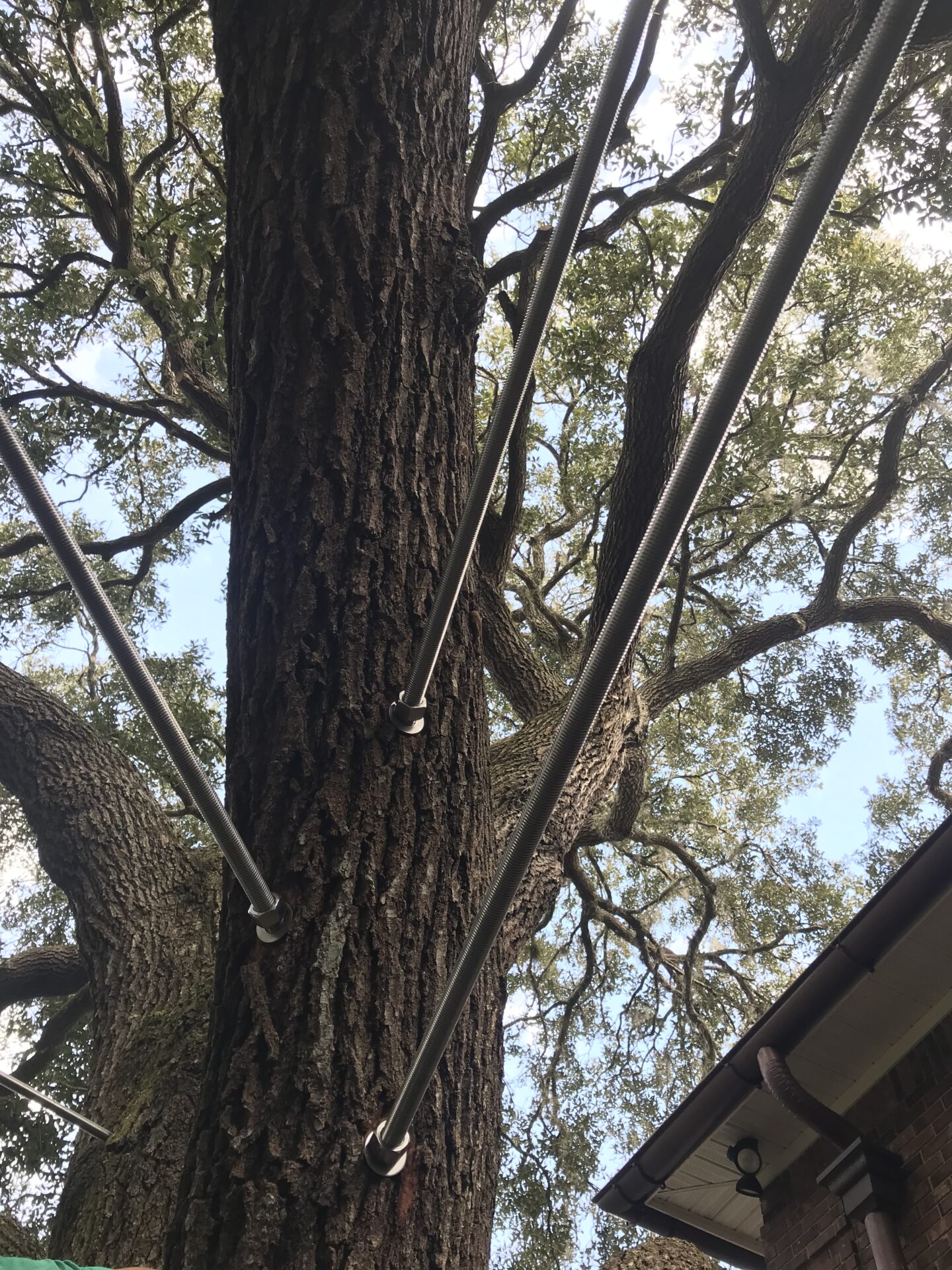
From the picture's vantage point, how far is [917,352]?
7113 millimetres

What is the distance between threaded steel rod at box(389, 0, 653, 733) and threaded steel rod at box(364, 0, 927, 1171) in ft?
1.24

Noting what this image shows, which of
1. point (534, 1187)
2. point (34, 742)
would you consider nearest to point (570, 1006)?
point (534, 1187)

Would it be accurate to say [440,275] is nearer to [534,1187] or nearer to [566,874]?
[566,874]

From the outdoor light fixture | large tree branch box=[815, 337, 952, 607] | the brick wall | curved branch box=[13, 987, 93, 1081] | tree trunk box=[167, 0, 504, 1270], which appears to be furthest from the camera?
large tree branch box=[815, 337, 952, 607]

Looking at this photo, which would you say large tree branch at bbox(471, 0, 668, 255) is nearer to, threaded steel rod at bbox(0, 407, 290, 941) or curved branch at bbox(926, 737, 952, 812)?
threaded steel rod at bbox(0, 407, 290, 941)

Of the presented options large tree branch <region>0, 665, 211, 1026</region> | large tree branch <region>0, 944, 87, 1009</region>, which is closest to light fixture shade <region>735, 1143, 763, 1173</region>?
large tree branch <region>0, 665, 211, 1026</region>

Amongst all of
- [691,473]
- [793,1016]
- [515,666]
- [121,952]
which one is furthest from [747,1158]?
[691,473]

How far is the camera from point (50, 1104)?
2.19 m

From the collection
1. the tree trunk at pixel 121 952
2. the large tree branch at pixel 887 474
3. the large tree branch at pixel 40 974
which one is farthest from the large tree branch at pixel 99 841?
the large tree branch at pixel 887 474

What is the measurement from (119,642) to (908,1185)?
324 centimetres

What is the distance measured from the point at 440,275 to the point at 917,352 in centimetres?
636

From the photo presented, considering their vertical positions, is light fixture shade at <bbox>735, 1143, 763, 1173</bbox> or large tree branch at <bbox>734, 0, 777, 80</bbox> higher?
large tree branch at <bbox>734, 0, 777, 80</bbox>

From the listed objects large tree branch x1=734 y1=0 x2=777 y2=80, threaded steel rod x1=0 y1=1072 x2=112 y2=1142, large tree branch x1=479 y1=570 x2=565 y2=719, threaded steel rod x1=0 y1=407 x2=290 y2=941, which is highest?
large tree branch x1=734 y1=0 x2=777 y2=80

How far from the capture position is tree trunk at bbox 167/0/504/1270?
1272 millimetres
